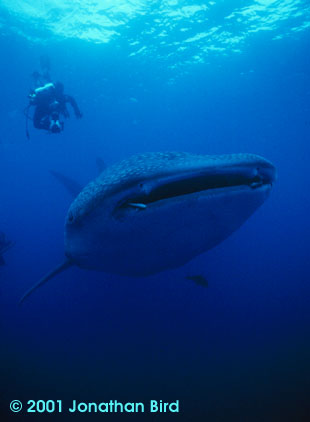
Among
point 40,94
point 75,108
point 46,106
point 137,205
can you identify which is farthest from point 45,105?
point 137,205

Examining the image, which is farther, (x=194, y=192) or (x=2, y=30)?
(x=2, y=30)

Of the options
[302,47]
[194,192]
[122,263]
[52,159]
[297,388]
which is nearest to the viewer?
[194,192]

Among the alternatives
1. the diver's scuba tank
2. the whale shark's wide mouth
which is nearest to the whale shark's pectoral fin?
the whale shark's wide mouth

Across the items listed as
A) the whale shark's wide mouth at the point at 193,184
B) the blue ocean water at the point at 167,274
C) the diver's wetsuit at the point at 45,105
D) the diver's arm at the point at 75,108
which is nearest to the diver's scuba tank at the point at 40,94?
the diver's wetsuit at the point at 45,105

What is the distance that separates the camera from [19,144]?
37.0 metres

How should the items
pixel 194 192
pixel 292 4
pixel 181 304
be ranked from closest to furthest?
pixel 194 192 → pixel 181 304 → pixel 292 4

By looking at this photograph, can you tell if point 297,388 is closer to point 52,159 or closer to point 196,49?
point 196,49

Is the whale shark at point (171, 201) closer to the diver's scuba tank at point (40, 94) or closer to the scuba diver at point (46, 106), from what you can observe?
the scuba diver at point (46, 106)

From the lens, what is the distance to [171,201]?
1.70 m

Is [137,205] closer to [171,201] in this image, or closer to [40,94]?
[171,201]

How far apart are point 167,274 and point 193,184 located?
11.1 m

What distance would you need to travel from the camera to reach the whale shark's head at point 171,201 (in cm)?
167

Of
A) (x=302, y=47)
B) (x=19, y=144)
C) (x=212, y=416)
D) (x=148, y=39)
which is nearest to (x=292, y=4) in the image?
(x=302, y=47)

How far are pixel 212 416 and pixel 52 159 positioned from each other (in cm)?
4889
